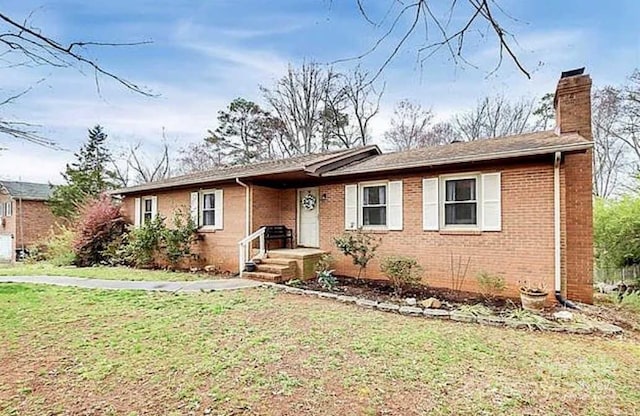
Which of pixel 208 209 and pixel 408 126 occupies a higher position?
pixel 408 126

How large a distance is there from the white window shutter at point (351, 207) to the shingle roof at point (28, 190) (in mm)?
27118

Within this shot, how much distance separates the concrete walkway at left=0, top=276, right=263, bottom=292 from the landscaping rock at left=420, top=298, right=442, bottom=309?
4.10 m

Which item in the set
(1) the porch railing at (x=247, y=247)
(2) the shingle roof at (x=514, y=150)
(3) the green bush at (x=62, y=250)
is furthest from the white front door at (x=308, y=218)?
(3) the green bush at (x=62, y=250)

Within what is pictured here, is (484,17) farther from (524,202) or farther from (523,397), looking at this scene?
(524,202)

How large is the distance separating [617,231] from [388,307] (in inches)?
248

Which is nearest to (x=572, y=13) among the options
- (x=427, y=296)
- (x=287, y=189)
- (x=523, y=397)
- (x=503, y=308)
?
(x=523, y=397)

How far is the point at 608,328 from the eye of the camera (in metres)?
5.99

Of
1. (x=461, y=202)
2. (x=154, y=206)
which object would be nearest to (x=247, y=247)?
(x=154, y=206)

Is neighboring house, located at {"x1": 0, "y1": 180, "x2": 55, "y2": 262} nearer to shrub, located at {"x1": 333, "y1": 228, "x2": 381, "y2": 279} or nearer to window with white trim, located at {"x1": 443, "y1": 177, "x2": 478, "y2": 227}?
shrub, located at {"x1": 333, "y1": 228, "x2": 381, "y2": 279}

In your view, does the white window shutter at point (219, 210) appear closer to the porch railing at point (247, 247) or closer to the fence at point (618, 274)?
the porch railing at point (247, 247)

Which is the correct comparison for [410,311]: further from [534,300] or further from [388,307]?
[534,300]

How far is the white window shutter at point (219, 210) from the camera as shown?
1275cm

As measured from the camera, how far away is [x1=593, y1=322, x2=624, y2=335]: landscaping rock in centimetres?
586

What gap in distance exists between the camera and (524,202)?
8.10m
